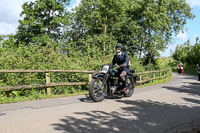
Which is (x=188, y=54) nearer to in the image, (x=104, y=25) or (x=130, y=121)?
(x=104, y=25)

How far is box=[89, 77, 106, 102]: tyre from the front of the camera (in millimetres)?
7113

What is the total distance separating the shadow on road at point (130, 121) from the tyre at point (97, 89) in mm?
1246

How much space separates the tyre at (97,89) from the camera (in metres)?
7.11

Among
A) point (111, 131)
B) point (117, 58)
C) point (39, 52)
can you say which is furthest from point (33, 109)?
point (39, 52)

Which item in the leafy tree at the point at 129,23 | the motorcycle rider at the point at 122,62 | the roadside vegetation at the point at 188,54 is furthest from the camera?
the roadside vegetation at the point at 188,54

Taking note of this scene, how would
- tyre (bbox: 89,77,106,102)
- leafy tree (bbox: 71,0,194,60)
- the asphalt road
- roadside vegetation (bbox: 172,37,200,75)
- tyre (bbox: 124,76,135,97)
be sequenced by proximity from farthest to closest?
roadside vegetation (bbox: 172,37,200,75) < leafy tree (bbox: 71,0,194,60) < tyre (bbox: 124,76,135,97) < tyre (bbox: 89,77,106,102) < the asphalt road

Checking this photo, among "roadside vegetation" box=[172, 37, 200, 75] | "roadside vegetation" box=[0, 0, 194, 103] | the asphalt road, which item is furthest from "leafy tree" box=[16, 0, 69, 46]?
"roadside vegetation" box=[172, 37, 200, 75]

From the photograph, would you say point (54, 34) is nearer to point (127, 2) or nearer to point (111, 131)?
point (127, 2)

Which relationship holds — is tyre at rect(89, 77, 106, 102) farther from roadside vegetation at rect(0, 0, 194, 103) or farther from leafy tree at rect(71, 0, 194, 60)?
leafy tree at rect(71, 0, 194, 60)

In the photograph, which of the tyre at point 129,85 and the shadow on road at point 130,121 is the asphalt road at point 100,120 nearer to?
the shadow on road at point 130,121

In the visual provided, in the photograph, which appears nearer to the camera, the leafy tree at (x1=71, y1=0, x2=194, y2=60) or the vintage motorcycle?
the vintage motorcycle

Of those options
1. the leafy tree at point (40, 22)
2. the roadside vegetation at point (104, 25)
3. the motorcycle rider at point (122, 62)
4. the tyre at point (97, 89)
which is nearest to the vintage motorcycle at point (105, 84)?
the tyre at point (97, 89)

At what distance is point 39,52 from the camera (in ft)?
32.6

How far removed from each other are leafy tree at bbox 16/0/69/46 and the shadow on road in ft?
88.3
